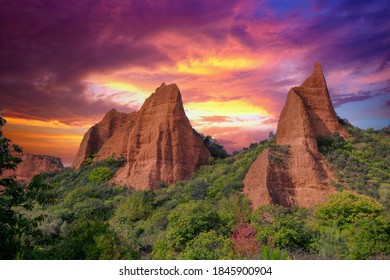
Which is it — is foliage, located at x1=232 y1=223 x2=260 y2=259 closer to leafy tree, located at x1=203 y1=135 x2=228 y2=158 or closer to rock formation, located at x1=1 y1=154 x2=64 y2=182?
leafy tree, located at x1=203 y1=135 x2=228 y2=158

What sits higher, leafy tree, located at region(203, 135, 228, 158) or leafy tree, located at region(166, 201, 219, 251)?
leafy tree, located at region(203, 135, 228, 158)

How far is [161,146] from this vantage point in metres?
32.9

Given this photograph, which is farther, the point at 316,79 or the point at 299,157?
the point at 316,79

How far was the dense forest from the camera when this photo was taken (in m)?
10.4

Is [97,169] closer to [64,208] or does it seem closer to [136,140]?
[136,140]

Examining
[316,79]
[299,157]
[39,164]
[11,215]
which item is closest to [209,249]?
[11,215]

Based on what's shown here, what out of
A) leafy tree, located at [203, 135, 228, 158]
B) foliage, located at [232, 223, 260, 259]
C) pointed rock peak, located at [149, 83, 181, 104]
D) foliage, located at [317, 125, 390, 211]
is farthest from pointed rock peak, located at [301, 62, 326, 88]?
foliage, located at [232, 223, 260, 259]

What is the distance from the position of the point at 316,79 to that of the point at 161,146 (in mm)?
12643

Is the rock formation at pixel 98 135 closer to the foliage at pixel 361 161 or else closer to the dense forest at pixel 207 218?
the dense forest at pixel 207 218

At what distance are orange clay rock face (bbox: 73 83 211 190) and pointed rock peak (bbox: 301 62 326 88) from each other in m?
10.1

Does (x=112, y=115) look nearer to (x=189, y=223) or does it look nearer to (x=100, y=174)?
(x=100, y=174)

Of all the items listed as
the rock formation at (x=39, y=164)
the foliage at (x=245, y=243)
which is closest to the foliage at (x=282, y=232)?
the foliage at (x=245, y=243)
